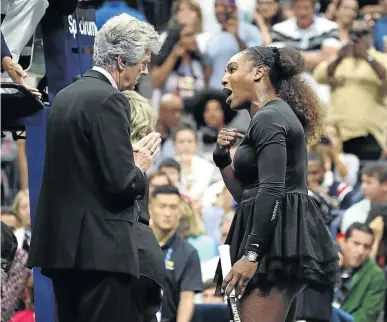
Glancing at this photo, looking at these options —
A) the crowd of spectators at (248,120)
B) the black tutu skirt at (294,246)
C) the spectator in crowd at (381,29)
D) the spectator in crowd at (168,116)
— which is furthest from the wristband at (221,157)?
the spectator in crowd at (381,29)

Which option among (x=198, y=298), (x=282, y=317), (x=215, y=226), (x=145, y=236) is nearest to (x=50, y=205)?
(x=145, y=236)

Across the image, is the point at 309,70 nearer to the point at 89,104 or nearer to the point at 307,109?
the point at 307,109

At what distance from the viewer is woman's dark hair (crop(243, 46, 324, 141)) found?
5930mm

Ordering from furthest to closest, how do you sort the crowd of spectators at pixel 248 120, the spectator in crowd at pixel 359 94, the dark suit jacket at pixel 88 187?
the spectator in crowd at pixel 359 94 → the crowd of spectators at pixel 248 120 → the dark suit jacket at pixel 88 187

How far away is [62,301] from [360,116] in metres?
7.39

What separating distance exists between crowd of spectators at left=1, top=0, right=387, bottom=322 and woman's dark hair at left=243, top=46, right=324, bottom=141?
9.98 ft

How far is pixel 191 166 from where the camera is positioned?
37.7 ft

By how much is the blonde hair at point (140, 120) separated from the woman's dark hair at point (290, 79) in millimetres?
593

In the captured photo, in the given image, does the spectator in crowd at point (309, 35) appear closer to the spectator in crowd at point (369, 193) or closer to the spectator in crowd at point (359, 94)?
the spectator in crowd at point (359, 94)

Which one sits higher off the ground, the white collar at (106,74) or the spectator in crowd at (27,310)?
the white collar at (106,74)

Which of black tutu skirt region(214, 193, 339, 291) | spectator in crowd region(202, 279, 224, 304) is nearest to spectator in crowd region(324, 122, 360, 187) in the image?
spectator in crowd region(202, 279, 224, 304)

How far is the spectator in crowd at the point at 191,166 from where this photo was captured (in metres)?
11.3

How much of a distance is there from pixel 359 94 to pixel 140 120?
21.0 ft

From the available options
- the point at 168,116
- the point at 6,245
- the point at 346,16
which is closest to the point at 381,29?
the point at 346,16
